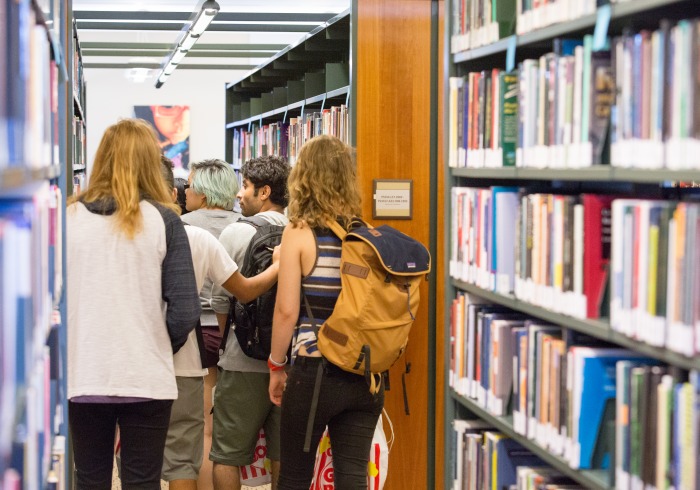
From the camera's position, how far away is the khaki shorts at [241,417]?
3631mm

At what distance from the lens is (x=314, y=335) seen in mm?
2949

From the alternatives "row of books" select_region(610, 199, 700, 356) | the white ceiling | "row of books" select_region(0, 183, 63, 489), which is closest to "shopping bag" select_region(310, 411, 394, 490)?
"row of books" select_region(0, 183, 63, 489)

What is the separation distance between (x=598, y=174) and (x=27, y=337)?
49.2 inches

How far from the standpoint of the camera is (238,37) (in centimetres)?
1249

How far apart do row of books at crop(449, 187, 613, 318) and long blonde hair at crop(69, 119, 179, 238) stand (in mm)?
906

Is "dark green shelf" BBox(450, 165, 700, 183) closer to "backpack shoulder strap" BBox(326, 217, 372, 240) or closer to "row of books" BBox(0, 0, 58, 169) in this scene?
"backpack shoulder strap" BBox(326, 217, 372, 240)

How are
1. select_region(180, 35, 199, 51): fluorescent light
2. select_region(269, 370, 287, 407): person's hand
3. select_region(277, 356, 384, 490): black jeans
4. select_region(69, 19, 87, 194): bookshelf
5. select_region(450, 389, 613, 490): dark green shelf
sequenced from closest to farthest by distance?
select_region(450, 389, 613, 490): dark green shelf, select_region(277, 356, 384, 490): black jeans, select_region(269, 370, 287, 407): person's hand, select_region(69, 19, 87, 194): bookshelf, select_region(180, 35, 199, 51): fluorescent light

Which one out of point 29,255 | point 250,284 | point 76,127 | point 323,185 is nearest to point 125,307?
point 250,284

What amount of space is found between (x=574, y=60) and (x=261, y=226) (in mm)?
1805

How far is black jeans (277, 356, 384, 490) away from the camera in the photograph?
292 cm

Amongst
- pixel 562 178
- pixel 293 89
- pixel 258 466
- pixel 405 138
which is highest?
pixel 293 89

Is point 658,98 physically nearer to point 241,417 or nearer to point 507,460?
point 507,460

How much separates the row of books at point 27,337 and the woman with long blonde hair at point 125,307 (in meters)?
0.44

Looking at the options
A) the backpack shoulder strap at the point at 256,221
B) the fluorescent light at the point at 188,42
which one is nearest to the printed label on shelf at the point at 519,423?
the backpack shoulder strap at the point at 256,221
